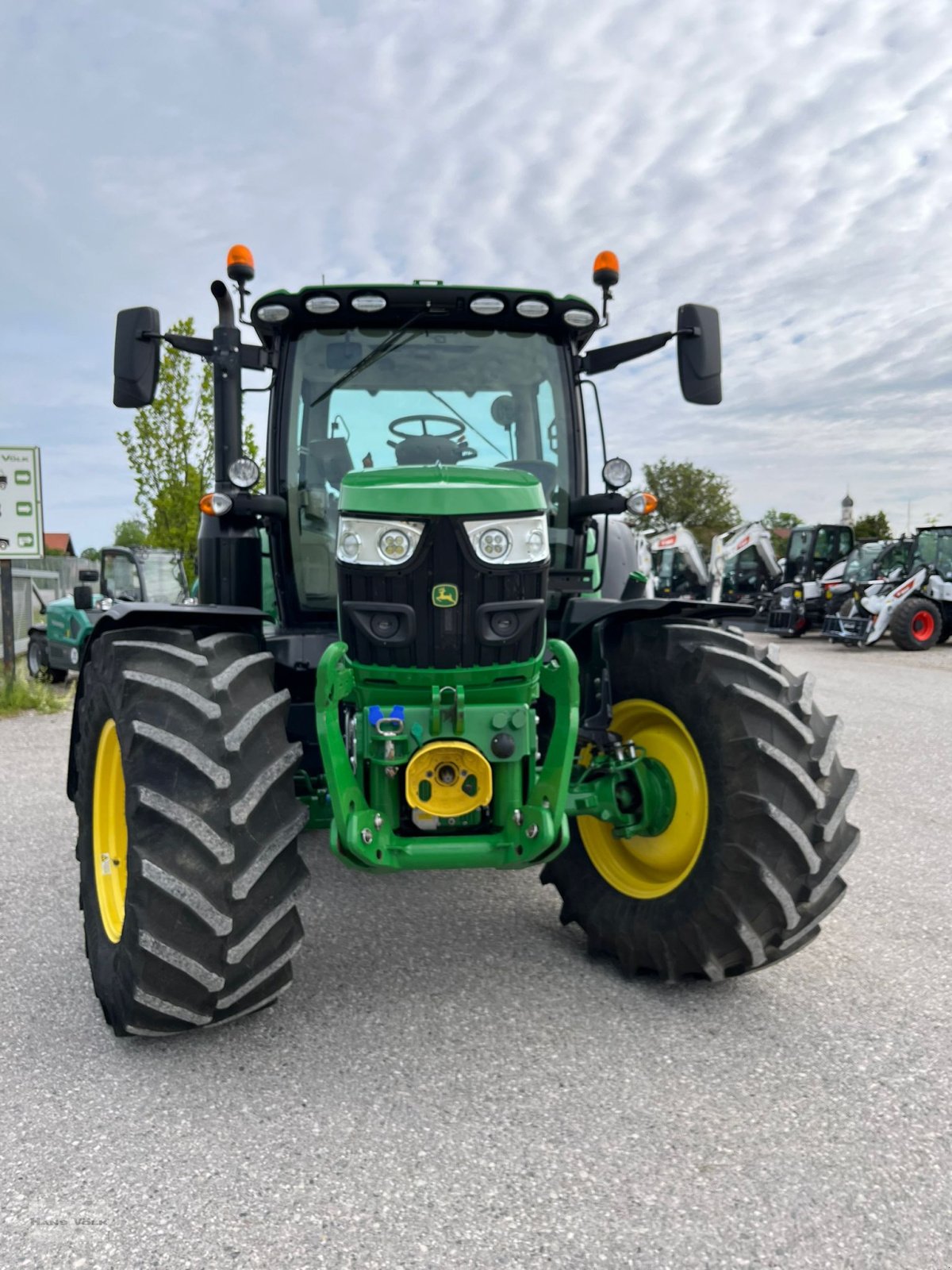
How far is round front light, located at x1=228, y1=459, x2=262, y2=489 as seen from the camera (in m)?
3.39

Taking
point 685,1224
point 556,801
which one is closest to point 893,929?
point 556,801

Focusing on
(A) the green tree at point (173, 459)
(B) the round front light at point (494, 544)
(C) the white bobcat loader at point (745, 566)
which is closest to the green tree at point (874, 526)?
(C) the white bobcat loader at point (745, 566)

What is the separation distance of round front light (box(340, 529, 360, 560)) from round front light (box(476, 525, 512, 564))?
1.12ft

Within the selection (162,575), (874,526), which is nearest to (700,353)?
(162,575)

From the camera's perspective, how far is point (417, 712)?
2803mm

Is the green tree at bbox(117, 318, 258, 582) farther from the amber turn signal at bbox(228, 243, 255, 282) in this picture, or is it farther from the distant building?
the distant building

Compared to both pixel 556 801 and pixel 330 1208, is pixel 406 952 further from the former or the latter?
pixel 330 1208

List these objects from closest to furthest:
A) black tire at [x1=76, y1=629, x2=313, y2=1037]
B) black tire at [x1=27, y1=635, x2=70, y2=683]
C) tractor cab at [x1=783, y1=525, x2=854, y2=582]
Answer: black tire at [x1=76, y1=629, x2=313, y2=1037] < black tire at [x1=27, y1=635, x2=70, y2=683] < tractor cab at [x1=783, y1=525, x2=854, y2=582]

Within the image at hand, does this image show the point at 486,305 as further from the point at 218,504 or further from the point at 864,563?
the point at 864,563

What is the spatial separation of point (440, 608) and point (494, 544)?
0.24m

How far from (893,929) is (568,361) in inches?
100

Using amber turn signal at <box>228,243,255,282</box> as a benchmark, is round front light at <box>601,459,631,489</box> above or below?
below

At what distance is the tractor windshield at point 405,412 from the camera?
3.69 m

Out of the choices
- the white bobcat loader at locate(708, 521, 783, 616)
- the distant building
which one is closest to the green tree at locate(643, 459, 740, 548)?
the white bobcat loader at locate(708, 521, 783, 616)
